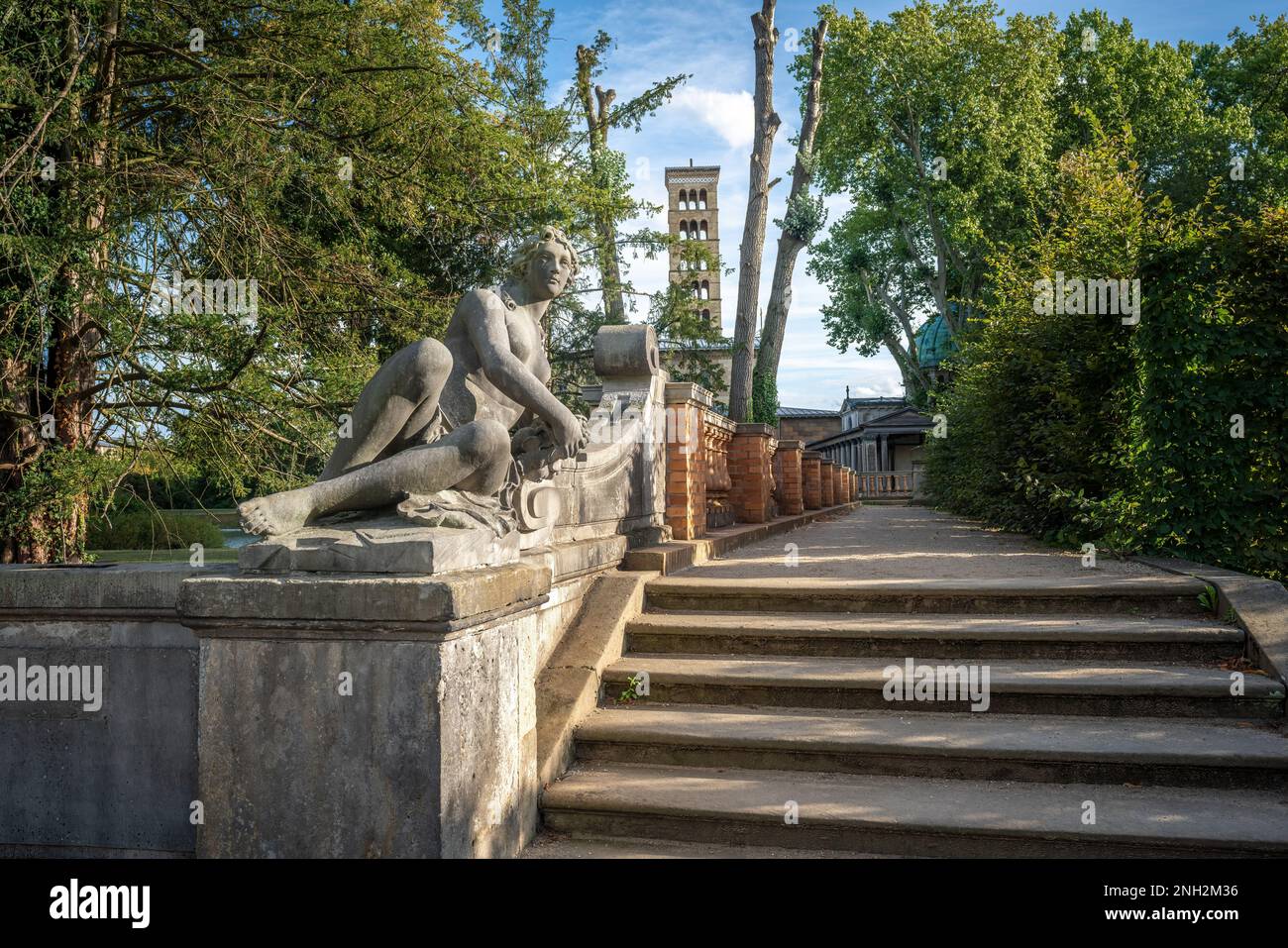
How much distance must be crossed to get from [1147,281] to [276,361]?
25.5 ft

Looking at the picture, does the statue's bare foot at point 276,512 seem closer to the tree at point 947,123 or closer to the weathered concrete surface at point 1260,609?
the weathered concrete surface at point 1260,609

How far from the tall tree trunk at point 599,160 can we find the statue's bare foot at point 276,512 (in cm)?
1095

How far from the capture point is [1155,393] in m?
5.92

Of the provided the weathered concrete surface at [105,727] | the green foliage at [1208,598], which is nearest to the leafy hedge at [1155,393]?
the green foliage at [1208,598]

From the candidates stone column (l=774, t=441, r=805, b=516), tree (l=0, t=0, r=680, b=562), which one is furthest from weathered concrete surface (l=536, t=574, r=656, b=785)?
stone column (l=774, t=441, r=805, b=516)

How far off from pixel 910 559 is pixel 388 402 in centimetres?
480

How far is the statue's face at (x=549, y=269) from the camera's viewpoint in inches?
165

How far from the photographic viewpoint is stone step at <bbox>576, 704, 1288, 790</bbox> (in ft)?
10.6

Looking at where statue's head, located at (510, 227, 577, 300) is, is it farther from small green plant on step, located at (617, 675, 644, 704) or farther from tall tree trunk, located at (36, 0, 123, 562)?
tall tree trunk, located at (36, 0, 123, 562)

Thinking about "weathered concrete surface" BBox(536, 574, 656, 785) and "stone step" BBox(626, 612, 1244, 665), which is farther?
"stone step" BBox(626, 612, 1244, 665)

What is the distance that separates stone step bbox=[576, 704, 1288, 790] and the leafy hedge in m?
2.68

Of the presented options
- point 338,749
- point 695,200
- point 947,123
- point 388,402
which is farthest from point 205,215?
point 695,200

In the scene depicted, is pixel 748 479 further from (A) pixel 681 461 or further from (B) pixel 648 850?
(B) pixel 648 850

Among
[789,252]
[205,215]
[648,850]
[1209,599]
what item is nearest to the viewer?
[648,850]
